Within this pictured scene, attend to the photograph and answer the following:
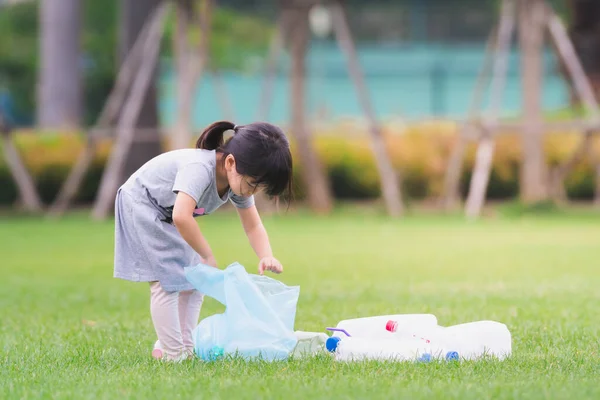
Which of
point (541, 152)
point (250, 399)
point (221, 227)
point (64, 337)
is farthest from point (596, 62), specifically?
point (250, 399)

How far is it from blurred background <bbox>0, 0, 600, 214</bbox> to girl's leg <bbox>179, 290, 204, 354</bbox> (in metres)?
12.2

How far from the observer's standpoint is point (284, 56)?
1506 inches

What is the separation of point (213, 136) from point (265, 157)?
41 centimetres

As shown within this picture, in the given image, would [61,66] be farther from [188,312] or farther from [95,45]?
[188,312]

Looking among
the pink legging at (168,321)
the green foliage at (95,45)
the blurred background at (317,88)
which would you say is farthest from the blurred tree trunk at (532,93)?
the pink legging at (168,321)

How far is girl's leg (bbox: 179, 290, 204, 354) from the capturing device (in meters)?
5.38

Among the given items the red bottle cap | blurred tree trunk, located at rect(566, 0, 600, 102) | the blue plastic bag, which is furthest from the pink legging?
blurred tree trunk, located at rect(566, 0, 600, 102)

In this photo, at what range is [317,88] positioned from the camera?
4062 centimetres

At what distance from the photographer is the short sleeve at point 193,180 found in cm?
491

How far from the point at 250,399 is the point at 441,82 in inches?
1497

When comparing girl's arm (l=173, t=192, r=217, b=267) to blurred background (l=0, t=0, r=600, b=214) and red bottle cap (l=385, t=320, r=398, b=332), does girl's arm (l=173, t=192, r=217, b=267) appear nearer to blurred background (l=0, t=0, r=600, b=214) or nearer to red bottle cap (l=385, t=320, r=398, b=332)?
red bottle cap (l=385, t=320, r=398, b=332)

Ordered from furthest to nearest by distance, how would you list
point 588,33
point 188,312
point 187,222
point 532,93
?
point 588,33 < point 532,93 < point 188,312 < point 187,222

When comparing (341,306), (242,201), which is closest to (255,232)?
(242,201)

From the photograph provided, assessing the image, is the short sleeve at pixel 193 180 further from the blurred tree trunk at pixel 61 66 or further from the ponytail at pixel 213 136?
the blurred tree trunk at pixel 61 66
